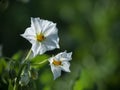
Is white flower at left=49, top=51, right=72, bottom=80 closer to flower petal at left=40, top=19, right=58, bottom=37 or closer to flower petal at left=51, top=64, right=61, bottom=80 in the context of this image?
flower petal at left=51, top=64, right=61, bottom=80

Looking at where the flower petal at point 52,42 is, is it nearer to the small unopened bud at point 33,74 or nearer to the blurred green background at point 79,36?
the small unopened bud at point 33,74

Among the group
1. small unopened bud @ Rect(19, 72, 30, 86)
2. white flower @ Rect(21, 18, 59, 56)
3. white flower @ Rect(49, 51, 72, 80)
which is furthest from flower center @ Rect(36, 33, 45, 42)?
small unopened bud @ Rect(19, 72, 30, 86)

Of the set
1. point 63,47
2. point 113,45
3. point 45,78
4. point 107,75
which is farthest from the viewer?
point 63,47

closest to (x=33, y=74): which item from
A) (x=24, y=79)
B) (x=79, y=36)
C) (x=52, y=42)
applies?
(x=24, y=79)

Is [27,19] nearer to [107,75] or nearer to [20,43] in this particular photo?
[20,43]

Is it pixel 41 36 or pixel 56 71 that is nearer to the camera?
pixel 56 71

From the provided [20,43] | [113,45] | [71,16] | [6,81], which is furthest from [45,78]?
[71,16]

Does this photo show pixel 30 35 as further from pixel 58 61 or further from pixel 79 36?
pixel 79 36
